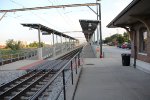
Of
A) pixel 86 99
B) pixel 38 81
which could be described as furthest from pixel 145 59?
pixel 86 99

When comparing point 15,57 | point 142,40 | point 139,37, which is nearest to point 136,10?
point 142,40

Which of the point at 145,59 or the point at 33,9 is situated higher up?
the point at 33,9

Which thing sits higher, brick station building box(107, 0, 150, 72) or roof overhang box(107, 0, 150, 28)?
roof overhang box(107, 0, 150, 28)

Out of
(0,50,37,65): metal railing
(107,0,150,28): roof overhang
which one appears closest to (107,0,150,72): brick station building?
(107,0,150,28): roof overhang

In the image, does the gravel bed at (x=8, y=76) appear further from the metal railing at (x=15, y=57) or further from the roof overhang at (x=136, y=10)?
the roof overhang at (x=136, y=10)

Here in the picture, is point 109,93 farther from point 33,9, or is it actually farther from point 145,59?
point 33,9

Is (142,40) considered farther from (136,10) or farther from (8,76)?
(8,76)

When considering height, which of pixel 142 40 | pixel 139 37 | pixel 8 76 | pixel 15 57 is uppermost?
pixel 139 37

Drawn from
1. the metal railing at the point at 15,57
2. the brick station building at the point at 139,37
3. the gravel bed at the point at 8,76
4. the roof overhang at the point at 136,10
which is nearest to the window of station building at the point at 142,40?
the brick station building at the point at 139,37

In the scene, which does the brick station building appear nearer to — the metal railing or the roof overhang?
the roof overhang

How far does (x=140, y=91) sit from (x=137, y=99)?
3.88 ft

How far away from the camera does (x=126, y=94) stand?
781cm

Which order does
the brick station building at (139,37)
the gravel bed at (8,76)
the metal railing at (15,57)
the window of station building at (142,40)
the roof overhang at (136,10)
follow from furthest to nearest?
the metal railing at (15,57)
the window of station building at (142,40)
the brick station building at (139,37)
the gravel bed at (8,76)
the roof overhang at (136,10)

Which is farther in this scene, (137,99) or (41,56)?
(41,56)
